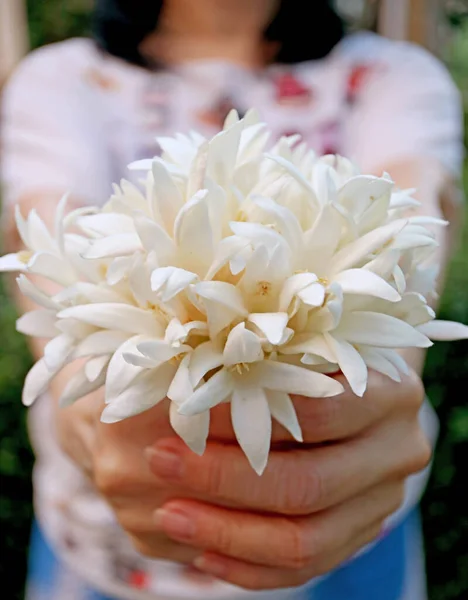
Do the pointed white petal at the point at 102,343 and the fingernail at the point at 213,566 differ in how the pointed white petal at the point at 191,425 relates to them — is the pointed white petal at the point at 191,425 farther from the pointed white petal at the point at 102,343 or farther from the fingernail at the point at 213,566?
the fingernail at the point at 213,566

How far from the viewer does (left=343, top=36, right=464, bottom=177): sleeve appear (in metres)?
0.60

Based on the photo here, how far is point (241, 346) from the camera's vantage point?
0.24 m

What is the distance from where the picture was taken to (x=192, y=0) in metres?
0.67

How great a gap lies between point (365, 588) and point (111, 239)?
50cm

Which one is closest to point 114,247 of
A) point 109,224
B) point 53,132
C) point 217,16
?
point 109,224

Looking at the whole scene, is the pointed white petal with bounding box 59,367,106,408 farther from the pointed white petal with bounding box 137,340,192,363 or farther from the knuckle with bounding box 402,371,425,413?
the knuckle with bounding box 402,371,425,413

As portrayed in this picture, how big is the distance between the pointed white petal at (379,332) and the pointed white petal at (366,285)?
1 centimetres

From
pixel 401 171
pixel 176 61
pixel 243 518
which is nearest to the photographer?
pixel 243 518

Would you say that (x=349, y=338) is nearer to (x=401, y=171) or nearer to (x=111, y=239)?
(x=111, y=239)

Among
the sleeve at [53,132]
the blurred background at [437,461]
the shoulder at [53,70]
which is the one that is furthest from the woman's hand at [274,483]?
the blurred background at [437,461]

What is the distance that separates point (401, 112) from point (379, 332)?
438 mm

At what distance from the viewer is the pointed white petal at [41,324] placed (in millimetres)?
290

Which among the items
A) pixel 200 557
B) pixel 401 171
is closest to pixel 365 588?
pixel 200 557

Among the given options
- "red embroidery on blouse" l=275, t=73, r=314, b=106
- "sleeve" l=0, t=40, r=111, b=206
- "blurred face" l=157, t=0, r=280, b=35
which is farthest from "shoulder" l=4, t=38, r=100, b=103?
"red embroidery on blouse" l=275, t=73, r=314, b=106
